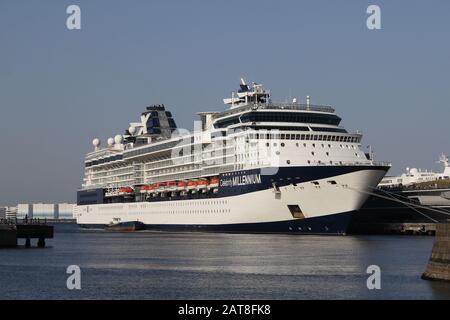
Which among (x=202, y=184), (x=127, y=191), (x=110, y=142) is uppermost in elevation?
(x=110, y=142)

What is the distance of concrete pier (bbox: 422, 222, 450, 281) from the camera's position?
34.1 meters

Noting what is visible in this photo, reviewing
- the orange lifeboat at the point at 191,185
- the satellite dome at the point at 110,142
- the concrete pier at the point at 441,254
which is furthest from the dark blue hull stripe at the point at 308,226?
the satellite dome at the point at 110,142

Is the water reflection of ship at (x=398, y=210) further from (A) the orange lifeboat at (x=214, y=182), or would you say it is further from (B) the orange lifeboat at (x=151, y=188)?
(B) the orange lifeboat at (x=151, y=188)

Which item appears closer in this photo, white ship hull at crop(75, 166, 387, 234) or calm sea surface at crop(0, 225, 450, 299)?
calm sea surface at crop(0, 225, 450, 299)

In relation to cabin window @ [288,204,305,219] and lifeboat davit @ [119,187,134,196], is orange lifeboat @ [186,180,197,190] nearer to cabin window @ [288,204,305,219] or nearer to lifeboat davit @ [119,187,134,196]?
cabin window @ [288,204,305,219]

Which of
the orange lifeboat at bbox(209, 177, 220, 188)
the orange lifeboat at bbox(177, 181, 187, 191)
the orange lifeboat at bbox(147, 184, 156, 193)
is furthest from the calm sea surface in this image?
the orange lifeboat at bbox(147, 184, 156, 193)

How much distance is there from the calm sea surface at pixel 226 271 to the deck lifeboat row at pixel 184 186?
58.8 ft

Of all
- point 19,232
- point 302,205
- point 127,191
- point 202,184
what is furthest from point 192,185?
point 19,232

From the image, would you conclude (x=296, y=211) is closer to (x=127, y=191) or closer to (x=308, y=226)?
(x=308, y=226)

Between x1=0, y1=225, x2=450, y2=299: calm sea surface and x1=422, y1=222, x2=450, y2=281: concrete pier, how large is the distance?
49 cm

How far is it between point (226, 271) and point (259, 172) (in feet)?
100

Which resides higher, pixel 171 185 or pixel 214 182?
pixel 171 185

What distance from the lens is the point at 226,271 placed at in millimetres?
43906
